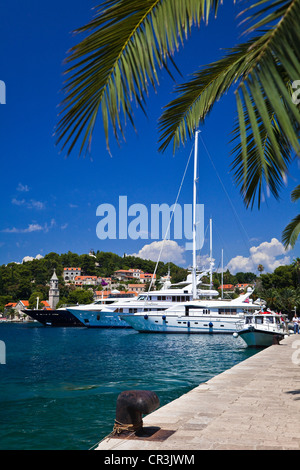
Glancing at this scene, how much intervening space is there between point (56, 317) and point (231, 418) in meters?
76.4

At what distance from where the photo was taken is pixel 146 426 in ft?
21.6

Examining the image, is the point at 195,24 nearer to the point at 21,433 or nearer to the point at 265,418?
the point at 265,418

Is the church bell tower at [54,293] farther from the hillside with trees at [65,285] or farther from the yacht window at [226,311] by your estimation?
the yacht window at [226,311]

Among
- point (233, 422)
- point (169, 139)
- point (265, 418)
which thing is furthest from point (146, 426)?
point (169, 139)

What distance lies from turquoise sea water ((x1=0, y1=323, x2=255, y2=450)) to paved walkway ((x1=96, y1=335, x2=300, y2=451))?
104 inches

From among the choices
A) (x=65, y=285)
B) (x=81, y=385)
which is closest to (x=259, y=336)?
(x=81, y=385)

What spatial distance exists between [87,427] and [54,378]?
1023cm

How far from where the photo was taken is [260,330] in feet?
92.6

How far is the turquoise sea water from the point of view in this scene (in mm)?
10219

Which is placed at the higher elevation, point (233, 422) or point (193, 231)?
point (193, 231)

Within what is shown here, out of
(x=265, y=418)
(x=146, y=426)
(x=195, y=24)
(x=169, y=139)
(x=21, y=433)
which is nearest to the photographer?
(x=195, y=24)

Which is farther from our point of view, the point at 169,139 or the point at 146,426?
the point at 146,426

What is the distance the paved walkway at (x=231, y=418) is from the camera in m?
5.52
